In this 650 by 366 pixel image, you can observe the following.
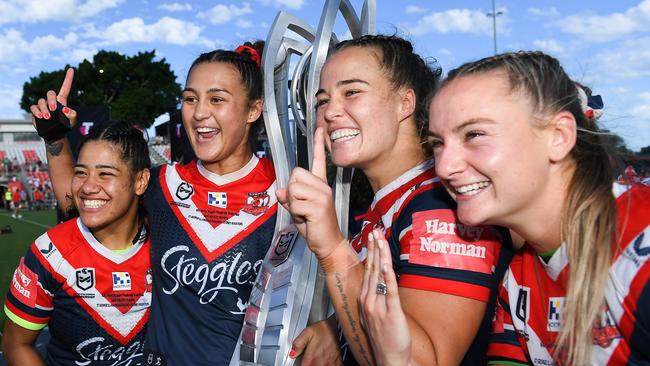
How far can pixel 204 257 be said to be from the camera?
250 cm

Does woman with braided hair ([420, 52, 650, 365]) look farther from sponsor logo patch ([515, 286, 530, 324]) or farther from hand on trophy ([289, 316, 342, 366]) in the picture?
hand on trophy ([289, 316, 342, 366])

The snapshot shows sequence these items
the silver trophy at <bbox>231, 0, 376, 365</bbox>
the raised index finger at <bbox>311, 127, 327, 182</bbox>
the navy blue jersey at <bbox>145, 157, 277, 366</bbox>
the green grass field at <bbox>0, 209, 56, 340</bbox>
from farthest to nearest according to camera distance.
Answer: the green grass field at <bbox>0, 209, 56, 340</bbox> → the navy blue jersey at <bbox>145, 157, 277, 366</bbox> → the silver trophy at <bbox>231, 0, 376, 365</bbox> → the raised index finger at <bbox>311, 127, 327, 182</bbox>

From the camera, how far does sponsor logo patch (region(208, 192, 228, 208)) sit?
2.65 metres

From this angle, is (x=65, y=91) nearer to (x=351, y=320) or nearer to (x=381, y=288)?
(x=351, y=320)

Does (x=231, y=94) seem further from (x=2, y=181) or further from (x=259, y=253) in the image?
(x=2, y=181)

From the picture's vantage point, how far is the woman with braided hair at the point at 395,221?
1562mm

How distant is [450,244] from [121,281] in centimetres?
161

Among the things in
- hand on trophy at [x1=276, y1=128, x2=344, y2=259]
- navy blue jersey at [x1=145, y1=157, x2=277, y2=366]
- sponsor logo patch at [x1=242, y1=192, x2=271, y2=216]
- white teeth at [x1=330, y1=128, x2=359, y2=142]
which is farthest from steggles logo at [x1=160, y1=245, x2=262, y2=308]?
hand on trophy at [x1=276, y1=128, x2=344, y2=259]

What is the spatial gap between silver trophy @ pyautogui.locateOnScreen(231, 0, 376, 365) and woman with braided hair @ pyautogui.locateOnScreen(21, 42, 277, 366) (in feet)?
0.56

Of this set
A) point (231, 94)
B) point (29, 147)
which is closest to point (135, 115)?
point (29, 147)

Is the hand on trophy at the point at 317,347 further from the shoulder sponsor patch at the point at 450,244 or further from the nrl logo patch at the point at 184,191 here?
the nrl logo patch at the point at 184,191

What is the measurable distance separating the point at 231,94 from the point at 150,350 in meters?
1.16

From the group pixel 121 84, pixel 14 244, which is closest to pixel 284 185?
pixel 14 244

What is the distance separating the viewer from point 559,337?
1456 mm
